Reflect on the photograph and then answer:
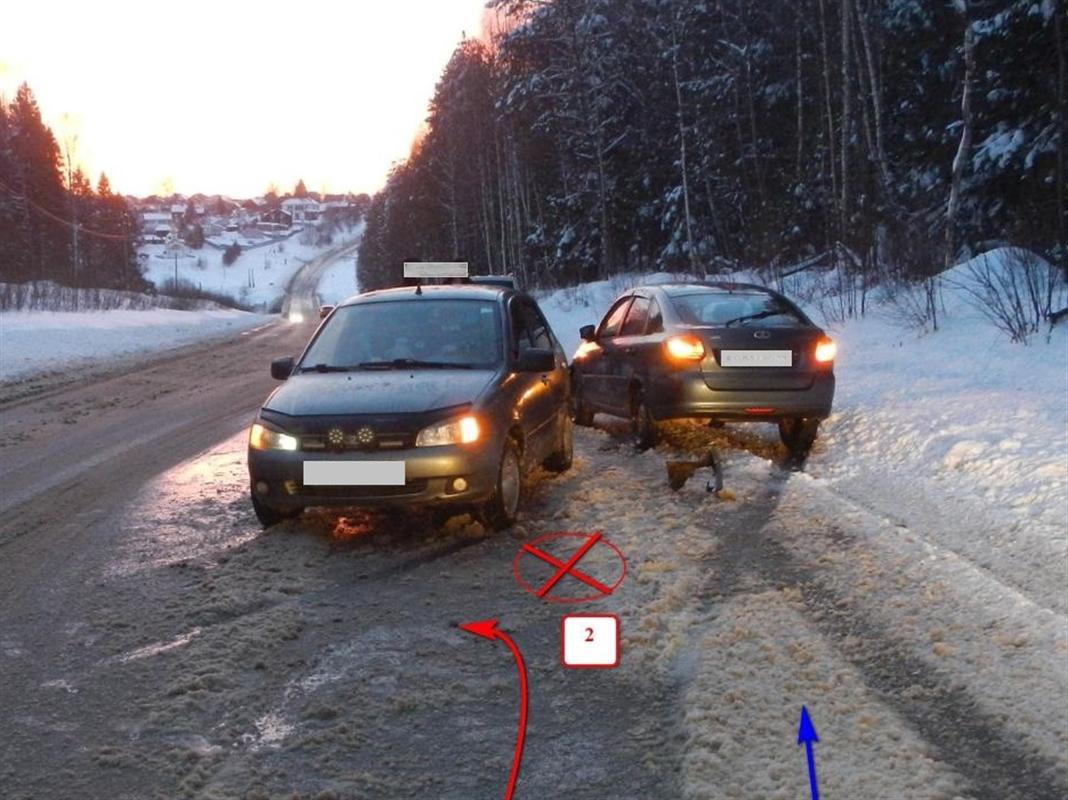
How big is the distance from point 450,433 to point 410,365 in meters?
1.08

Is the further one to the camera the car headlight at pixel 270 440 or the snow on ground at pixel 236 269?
the snow on ground at pixel 236 269

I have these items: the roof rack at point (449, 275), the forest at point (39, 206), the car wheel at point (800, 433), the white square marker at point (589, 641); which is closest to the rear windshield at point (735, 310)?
the car wheel at point (800, 433)

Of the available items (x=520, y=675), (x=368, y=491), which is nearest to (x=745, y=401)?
(x=368, y=491)

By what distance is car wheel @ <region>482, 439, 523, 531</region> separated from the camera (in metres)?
5.86

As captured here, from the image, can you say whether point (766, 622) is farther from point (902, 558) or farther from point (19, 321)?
point (19, 321)

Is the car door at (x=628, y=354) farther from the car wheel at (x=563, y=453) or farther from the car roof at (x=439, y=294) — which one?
the car roof at (x=439, y=294)

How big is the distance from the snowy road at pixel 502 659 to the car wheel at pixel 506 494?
0.13 meters

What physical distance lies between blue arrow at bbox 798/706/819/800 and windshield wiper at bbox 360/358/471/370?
3.71m

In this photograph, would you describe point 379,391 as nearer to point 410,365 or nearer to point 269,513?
point 410,365

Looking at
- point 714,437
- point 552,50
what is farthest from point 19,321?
point 714,437

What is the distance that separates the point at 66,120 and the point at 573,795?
7250cm

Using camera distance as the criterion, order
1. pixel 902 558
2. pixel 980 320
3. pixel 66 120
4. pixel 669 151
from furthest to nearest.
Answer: pixel 66 120
pixel 669 151
pixel 980 320
pixel 902 558

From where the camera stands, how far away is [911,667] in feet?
12.3

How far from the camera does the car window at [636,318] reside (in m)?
9.08
